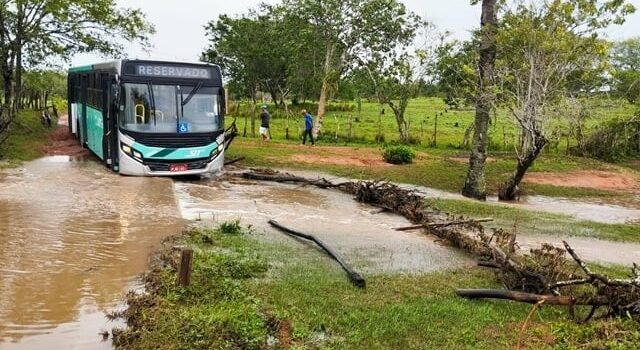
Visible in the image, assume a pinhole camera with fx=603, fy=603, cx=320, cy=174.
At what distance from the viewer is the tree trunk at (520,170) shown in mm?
16125

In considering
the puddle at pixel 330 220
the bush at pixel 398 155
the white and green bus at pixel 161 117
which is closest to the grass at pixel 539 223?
the puddle at pixel 330 220

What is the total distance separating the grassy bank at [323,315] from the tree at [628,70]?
22.6 meters

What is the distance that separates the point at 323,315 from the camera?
6.21m

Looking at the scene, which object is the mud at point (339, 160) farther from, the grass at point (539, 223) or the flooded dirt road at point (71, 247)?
the flooded dirt road at point (71, 247)

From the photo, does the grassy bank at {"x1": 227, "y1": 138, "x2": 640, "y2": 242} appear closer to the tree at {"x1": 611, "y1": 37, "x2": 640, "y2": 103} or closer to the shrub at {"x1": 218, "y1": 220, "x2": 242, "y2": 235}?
the tree at {"x1": 611, "y1": 37, "x2": 640, "y2": 103}

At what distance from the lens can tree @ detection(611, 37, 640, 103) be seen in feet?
95.7

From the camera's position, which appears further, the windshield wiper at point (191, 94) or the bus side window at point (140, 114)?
the windshield wiper at point (191, 94)

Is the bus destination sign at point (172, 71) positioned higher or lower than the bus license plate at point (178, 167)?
higher

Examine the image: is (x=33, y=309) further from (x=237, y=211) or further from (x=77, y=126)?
(x=77, y=126)

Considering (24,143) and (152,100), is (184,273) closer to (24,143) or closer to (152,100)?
(152,100)

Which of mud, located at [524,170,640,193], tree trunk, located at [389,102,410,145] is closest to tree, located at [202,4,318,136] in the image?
tree trunk, located at [389,102,410,145]

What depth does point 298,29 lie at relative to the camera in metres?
30.4

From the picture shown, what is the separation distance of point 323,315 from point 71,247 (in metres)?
4.36

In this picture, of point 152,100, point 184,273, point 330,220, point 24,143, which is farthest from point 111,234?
point 24,143
